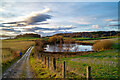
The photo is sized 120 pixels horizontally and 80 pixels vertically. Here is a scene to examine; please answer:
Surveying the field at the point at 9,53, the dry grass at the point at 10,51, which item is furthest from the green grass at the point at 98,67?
the dry grass at the point at 10,51

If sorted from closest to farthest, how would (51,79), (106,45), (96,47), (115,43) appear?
(51,79) → (115,43) → (106,45) → (96,47)

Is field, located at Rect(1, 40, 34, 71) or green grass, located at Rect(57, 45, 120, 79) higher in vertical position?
green grass, located at Rect(57, 45, 120, 79)

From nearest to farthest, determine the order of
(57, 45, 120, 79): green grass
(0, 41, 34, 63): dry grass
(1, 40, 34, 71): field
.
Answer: (57, 45, 120, 79): green grass, (1, 40, 34, 71): field, (0, 41, 34, 63): dry grass

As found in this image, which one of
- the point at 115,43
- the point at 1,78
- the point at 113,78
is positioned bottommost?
the point at 1,78

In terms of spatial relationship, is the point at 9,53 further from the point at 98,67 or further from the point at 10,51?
the point at 98,67

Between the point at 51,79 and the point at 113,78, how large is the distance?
4.87 m

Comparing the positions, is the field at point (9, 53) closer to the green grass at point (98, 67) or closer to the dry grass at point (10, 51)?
the dry grass at point (10, 51)

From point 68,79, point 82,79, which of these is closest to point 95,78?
point 82,79

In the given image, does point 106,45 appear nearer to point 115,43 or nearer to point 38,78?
point 115,43

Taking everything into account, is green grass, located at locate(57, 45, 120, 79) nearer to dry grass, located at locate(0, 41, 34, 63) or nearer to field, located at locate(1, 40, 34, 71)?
field, located at locate(1, 40, 34, 71)

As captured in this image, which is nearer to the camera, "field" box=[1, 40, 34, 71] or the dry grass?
"field" box=[1, 40, 34, 71]

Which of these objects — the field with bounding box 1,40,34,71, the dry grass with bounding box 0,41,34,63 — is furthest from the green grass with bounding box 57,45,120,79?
the dry grass with bounding box 0,41,34,63

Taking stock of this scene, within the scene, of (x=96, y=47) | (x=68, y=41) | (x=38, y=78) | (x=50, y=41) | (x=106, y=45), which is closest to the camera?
(x=38, y=78)

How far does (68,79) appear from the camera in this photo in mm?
8016
